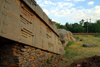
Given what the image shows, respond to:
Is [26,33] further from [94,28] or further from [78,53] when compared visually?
A: [94,28]

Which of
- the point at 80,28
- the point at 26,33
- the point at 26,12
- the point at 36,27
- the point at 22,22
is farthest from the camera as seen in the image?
the point at 80,28

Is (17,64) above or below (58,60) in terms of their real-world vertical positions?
above

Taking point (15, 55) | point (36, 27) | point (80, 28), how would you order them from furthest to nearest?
point (80, 28), point (36, 27), point (15, 55)

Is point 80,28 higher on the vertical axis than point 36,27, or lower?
higher

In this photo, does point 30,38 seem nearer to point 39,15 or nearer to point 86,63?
point 39,15

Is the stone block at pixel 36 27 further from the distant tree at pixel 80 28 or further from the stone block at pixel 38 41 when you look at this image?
the distant tree at pixel 80 28

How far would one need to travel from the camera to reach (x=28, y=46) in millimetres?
4211

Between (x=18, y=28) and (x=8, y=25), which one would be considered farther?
(x=18, y=28)

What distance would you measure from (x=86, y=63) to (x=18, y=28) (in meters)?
3.88

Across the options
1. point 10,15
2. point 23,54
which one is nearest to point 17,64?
point 23,54

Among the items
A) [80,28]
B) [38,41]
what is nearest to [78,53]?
[38,41]

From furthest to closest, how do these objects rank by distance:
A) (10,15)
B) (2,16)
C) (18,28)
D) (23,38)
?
(23,38), (18,28), (10,15), (2,16)

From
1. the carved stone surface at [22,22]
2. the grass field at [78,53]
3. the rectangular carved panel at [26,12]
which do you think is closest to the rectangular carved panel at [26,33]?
the carved stone surface at [22,22]

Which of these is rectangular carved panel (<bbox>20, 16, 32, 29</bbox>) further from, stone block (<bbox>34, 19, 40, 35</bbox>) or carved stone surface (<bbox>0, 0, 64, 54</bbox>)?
A: stone block (<bbox>34, 19, 40, 35</bbox>)
